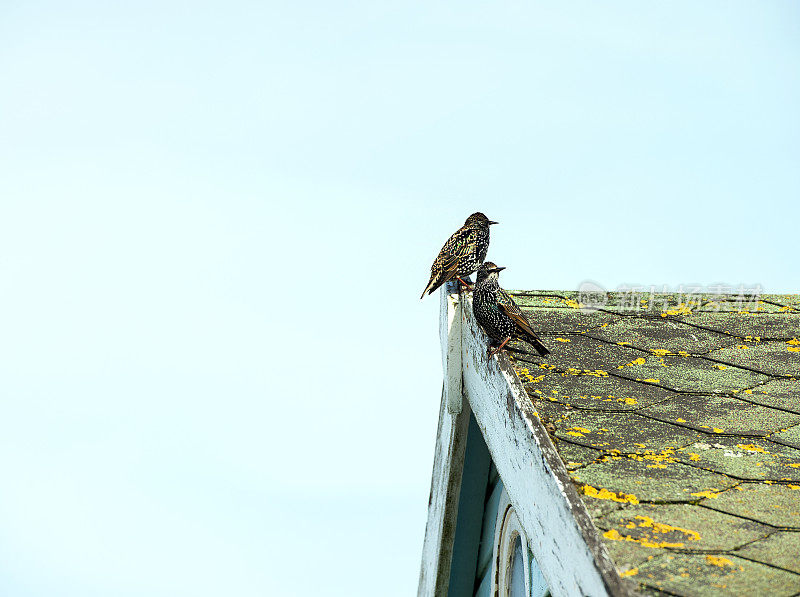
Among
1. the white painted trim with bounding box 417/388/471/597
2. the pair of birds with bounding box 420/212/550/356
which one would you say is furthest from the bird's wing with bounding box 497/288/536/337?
the white painted trim with bounding box 417/388/471/597

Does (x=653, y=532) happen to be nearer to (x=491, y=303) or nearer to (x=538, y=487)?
(x=538, y=487)

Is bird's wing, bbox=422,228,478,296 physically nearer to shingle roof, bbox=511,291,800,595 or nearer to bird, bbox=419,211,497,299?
bird, bbox=419,211,497,299

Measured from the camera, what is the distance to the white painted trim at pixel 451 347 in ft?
11.9

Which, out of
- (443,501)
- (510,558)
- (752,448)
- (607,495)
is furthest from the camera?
(443,501)

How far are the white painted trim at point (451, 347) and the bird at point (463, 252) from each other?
542mm

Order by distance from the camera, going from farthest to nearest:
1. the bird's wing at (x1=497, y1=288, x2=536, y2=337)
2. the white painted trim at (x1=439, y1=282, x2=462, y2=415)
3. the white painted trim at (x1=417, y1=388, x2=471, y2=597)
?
1. the white painted trim at (x1=417, y1=388, x2=471, y2=597)
2. the white painted trim at (x1=439, y1=282, x2=462, y2=415)
3. the bird's wing at (x1=497, y1=288, x2=536, y2=337)

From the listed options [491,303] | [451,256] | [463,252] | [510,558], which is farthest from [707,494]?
[463,252]

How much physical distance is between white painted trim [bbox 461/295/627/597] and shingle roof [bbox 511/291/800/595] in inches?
2.2

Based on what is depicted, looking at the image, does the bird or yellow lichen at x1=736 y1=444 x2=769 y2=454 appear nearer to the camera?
yellow lichen at x1=736 y1=444 x2=769 y2=454

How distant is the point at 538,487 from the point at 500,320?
1026 mm

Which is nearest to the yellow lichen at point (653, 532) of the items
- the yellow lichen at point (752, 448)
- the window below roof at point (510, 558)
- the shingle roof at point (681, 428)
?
the shingle roof at point (681, 428)

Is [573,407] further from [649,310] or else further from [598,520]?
[649,310]

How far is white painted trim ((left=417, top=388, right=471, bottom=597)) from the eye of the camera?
3977 millimetres

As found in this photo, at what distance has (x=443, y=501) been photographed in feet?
13.8
